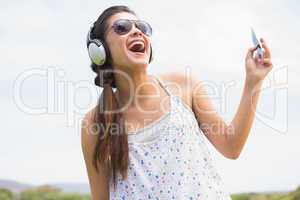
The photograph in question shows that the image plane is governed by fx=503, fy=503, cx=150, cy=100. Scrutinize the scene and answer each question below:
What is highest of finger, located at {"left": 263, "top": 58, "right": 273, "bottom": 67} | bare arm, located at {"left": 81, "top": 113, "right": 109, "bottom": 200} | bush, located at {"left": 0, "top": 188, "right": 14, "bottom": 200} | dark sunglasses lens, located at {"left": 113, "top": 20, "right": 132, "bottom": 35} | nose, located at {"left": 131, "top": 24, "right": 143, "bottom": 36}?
dark sunglasses lens, located at {"left": 113, "top": 20, "right": 132, "bottom": 35}

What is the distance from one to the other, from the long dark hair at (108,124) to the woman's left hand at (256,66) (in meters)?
0.66

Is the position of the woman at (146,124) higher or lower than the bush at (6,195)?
higher

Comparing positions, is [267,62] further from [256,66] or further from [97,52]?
[97,52]

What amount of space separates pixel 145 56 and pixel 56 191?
7320 mm

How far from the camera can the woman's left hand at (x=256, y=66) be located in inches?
87.5

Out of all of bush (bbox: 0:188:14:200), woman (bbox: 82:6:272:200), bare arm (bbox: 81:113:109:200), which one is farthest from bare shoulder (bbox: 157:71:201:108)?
bush (bbox: 0:188:14:200)

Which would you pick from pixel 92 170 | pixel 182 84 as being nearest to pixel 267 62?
pixel 182 84

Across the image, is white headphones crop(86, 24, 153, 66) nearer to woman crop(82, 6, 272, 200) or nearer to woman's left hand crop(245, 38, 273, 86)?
woman crop(82, 6, 272, 200)

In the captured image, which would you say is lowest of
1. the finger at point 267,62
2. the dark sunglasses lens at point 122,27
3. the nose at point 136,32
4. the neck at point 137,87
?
the neck at point 137,87

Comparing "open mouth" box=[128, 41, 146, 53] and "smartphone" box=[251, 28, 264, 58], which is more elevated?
"open mouth" box=[128, 41, 146, 53]

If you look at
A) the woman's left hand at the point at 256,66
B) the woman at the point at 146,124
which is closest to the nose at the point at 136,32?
the woman at the point at 146,124

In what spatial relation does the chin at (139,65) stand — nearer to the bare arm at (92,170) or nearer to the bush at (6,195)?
the bare arm at (92,170)

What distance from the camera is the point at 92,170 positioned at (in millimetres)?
2596

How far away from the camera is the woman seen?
7.56 ft
